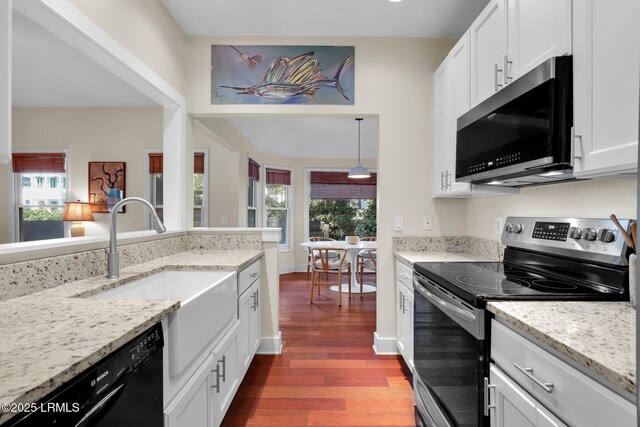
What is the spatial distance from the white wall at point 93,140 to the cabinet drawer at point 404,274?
3308 mm

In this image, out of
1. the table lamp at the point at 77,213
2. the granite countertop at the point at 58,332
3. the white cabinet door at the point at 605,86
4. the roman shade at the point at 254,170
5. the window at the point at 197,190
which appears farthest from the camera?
the roman shade at the point at 254,170

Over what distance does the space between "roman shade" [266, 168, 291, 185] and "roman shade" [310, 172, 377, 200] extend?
1.59 feet

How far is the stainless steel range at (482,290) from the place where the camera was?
48.4 inches

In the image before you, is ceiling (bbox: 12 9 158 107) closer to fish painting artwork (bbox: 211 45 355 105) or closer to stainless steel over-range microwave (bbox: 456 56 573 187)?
fish painting artwork (bbox: 211 45 355 105)

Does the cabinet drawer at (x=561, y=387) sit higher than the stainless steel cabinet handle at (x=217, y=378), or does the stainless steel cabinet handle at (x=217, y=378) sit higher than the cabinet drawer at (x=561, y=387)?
the cabinet drawer at (x=561, y=387)

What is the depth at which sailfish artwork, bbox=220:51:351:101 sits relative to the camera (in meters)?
2.69

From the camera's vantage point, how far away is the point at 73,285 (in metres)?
1.39

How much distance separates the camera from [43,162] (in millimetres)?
4191

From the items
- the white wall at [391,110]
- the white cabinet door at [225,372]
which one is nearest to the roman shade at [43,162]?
the white wall at [391,110]

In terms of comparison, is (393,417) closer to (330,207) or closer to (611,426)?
(611,426)

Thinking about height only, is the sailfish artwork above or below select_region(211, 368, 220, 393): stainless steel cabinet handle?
above

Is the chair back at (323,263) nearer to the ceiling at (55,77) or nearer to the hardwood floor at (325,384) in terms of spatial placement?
the hardwood floor at (325,384)

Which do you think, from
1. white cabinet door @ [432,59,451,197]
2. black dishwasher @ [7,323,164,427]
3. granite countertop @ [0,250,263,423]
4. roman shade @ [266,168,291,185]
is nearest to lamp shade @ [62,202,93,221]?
roman shade @ [266,168,291,185]

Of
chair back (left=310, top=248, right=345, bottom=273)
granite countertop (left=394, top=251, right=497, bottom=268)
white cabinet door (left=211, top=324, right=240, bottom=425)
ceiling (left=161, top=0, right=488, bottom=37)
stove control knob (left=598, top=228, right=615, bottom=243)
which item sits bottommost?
white cabinet door (left=211, top=324, right=240, bottom=425)
